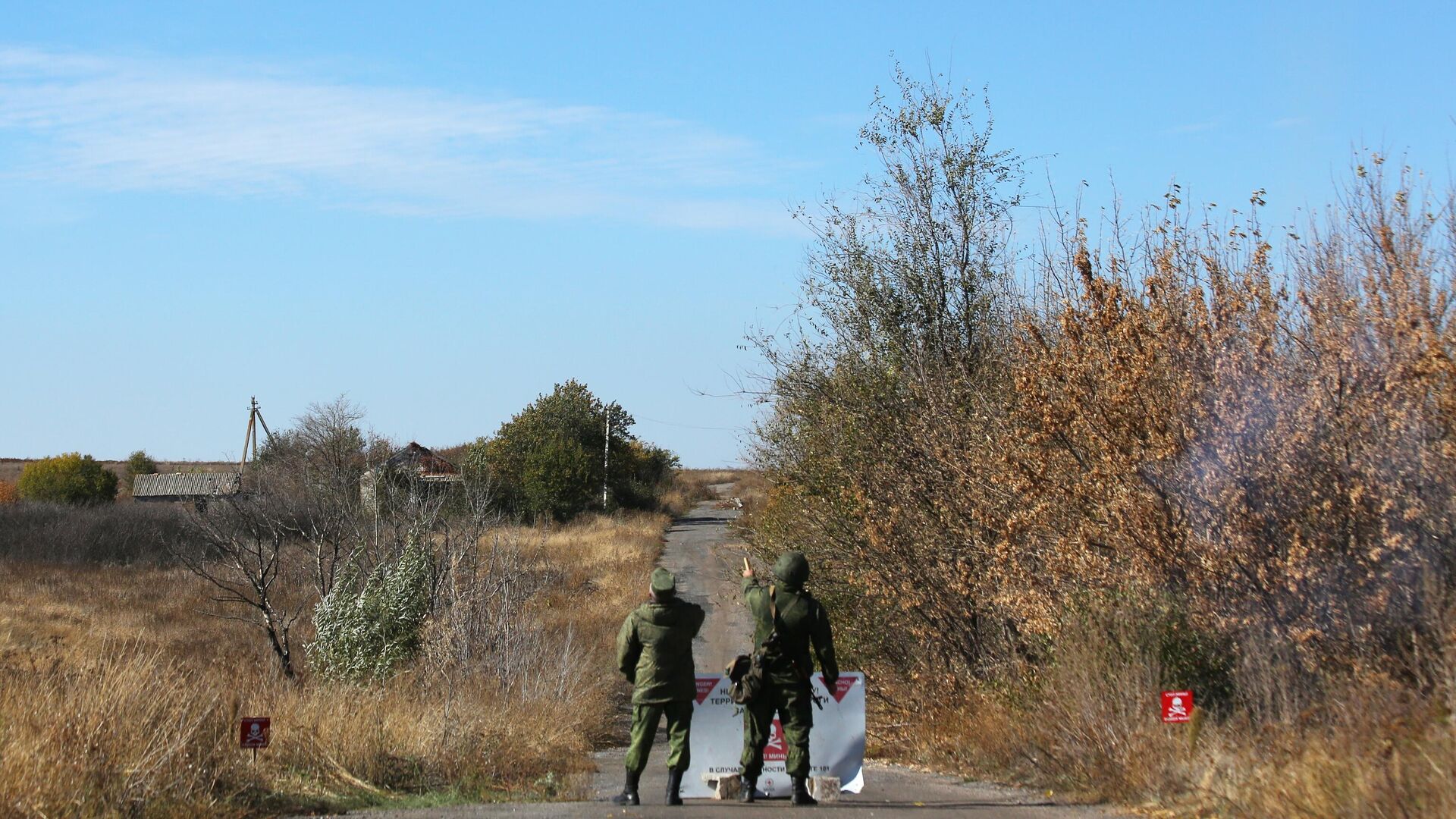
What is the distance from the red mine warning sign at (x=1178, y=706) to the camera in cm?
817

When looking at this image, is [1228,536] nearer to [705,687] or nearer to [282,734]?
→ [705,687]

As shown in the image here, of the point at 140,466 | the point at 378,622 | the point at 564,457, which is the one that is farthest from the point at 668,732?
the point at 140,466

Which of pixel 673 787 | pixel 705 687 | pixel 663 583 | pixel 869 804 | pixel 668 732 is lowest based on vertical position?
pixel 869 804

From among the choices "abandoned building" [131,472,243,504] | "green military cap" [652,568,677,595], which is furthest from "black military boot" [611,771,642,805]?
"abandoned building" [131,472,243,504]

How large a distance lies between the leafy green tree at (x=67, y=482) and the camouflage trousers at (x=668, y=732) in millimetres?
59967

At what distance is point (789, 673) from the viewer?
9008 millimetres

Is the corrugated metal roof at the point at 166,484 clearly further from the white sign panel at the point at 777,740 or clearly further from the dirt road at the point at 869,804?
the white sign panel at the point at 777,740

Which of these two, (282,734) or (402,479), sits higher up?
(402,479)

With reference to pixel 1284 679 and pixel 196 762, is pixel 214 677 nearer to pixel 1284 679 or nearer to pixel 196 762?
pixel 196 762

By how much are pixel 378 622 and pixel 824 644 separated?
12.0m

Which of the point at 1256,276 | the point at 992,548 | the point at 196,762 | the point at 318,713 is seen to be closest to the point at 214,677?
the point at 318,713

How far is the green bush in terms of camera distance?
62.8 ft

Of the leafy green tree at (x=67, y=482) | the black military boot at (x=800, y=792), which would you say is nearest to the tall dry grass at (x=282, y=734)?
the black military boot at (x=800, y=792)

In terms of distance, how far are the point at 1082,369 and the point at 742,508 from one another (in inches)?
694
